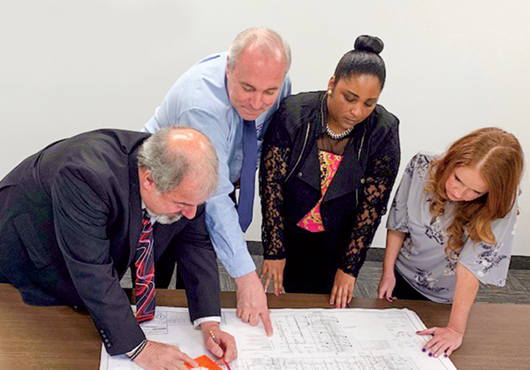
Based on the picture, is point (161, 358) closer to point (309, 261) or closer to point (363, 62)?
point (309, 261)

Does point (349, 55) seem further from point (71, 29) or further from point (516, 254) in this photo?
point (516, 254)

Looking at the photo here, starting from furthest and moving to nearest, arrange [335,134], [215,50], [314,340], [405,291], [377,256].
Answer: [377,256], [215,50], [405,291], [335,134], [314,340]

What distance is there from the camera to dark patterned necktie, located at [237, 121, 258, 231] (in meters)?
1.79

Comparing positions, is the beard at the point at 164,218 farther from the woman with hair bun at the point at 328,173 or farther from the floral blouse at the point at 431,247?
the floral blouse at the point at 431,247

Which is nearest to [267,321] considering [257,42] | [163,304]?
[163,304]

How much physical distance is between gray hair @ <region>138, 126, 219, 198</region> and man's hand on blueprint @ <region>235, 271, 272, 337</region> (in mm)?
390

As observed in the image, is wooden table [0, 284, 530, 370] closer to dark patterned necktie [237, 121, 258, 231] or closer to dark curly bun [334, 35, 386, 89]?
dark patterned necktie [237, 121, 258, 231]

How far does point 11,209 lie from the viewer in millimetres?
1465

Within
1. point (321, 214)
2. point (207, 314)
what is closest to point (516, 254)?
point (321, 214)

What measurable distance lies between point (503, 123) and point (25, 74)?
2.73m

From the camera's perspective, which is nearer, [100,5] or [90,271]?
[90,271]

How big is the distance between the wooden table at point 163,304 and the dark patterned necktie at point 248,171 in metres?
0.37

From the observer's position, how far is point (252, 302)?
155 centimetres

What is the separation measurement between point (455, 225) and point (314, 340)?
0.55 metres
